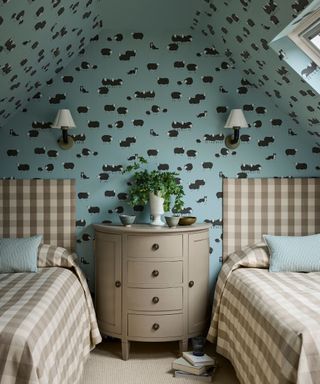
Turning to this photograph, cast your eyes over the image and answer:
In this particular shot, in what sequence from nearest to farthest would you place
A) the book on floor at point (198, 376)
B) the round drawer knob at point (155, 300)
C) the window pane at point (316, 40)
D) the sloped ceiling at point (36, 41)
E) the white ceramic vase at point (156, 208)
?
the sloped ceiling at point (36, 41), the window pane at point (316, 40), the book on floor at point (198, 376), the round drawer knob at point (155, 300), the white ceramic vase at point (156, 208)

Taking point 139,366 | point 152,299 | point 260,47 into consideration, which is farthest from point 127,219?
point 260,47

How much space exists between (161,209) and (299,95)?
127 centimetres

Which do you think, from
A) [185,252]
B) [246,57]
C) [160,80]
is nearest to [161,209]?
[185,252]

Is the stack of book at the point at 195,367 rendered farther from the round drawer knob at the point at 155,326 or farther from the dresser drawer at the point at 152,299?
the dresser drawer at the point at 152,299

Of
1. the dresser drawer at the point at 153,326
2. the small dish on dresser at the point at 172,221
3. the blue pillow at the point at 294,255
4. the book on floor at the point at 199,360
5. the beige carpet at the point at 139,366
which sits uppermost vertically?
the small dish on dresser at the point at 172,221

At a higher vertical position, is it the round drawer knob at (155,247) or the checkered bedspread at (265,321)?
the round drawer knob at (155,247)

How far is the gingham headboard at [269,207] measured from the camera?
404 cm

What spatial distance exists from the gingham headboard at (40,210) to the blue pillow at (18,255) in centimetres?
33

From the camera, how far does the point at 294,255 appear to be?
3.59 meters

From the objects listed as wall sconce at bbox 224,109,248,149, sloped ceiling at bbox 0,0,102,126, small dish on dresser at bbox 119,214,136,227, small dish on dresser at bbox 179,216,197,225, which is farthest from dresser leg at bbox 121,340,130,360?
sloped ceiling at bbox 0,0,102,126

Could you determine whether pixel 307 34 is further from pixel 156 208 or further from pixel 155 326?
pixel 155 326

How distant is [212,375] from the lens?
3367 mm

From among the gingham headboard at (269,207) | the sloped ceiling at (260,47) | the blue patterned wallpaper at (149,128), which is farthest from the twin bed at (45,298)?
the sloped ceiling at (260,47)

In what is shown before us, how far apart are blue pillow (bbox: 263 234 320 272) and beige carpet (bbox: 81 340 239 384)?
0.78m
